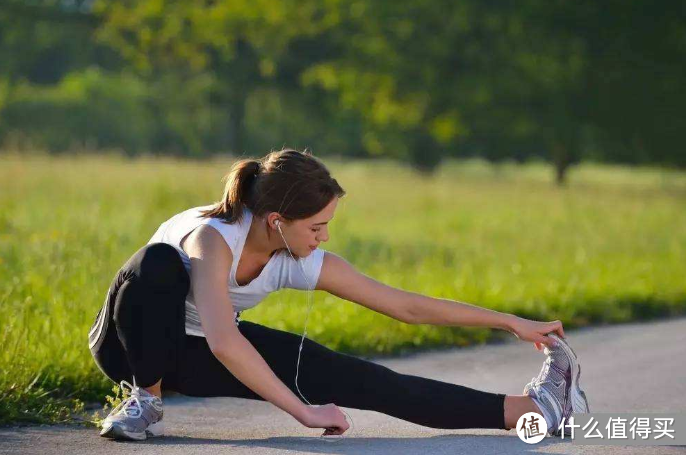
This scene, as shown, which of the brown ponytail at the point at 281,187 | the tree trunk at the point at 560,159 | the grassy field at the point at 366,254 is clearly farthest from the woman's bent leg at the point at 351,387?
the tree trunk at the point at 560,159

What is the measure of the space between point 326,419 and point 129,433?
2.62 feet

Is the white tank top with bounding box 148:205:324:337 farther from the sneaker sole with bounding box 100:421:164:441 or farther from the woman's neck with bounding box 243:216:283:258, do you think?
the sneaker sole with bounding box 100:421:164:441

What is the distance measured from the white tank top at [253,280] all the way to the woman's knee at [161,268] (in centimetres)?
7

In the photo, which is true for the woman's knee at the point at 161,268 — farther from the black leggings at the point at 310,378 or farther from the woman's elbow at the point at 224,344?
the woman's elbow at the point at 224,344

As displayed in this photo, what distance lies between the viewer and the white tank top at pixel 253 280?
4621 millimetres

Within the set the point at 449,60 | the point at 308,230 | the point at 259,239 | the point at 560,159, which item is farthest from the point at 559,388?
the point at 449,60

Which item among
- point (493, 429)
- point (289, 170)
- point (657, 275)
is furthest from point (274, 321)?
point (657, 275)

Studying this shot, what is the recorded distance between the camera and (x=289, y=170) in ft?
14.7

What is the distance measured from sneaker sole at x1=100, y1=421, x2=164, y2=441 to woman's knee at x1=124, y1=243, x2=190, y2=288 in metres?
0.59

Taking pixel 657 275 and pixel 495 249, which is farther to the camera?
pixel 495 249

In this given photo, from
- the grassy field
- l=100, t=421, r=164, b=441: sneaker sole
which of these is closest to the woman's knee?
l=100, t=421, r=164, b=441: sneaker sole

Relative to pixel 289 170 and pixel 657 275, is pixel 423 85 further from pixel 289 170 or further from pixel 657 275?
pixel 289 170

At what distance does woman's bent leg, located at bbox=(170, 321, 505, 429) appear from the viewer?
4.80 meters

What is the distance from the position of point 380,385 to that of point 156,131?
46.5 m
